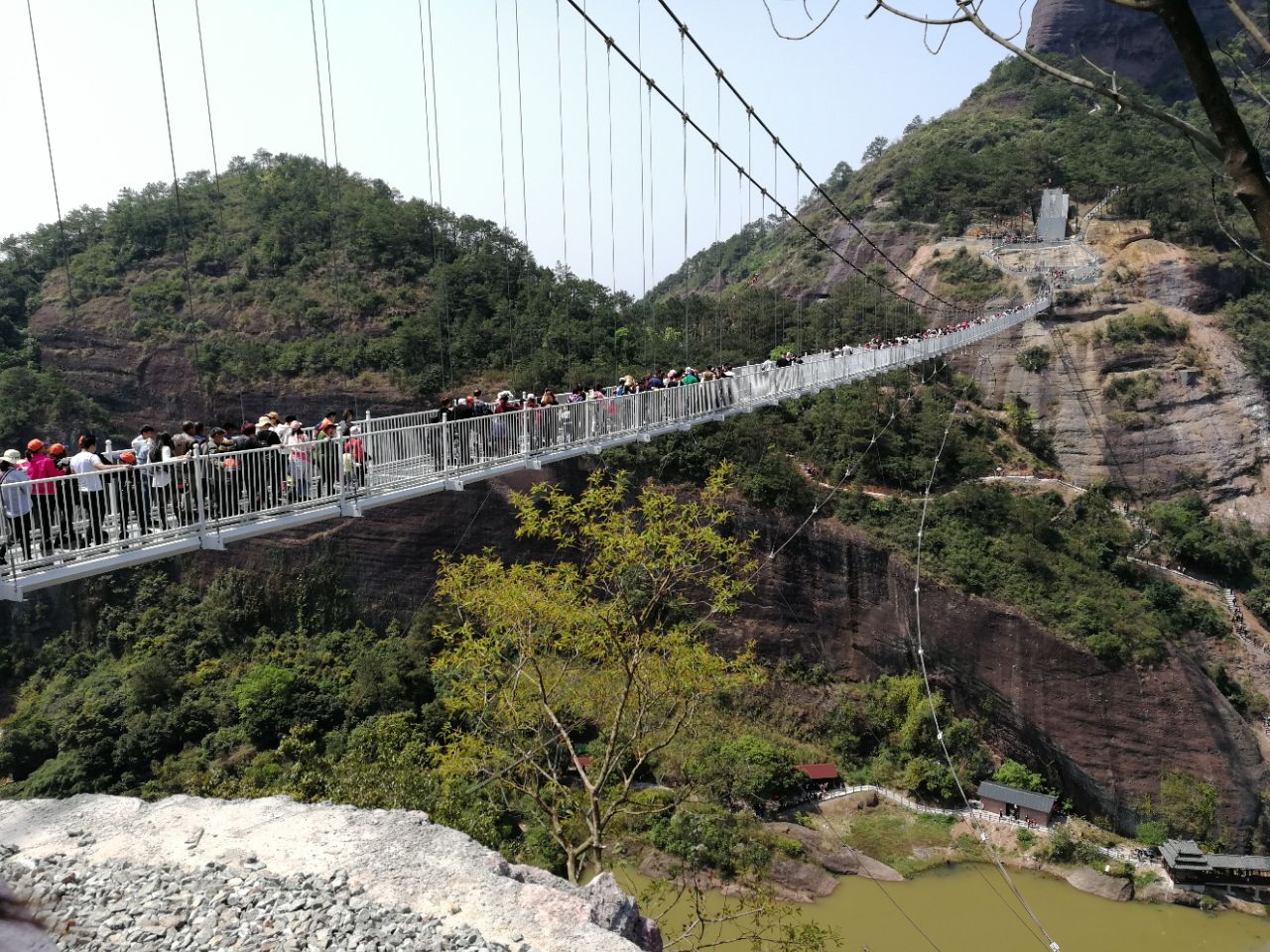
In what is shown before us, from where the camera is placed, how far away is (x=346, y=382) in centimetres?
3147

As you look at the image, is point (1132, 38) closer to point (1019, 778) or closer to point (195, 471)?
point (1019, 778)

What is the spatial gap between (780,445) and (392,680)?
13321 millimetres

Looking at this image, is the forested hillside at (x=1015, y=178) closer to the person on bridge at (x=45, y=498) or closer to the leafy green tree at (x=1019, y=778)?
the leafy green tree at (x=1019, y=778)

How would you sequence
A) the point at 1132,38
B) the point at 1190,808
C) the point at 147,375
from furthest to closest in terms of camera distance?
the point at 1132,38, the point at 147,375, the point at 1190,808

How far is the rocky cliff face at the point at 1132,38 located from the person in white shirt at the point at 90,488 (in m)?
69.2

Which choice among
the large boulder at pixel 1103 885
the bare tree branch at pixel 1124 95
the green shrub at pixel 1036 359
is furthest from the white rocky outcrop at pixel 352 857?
the green shrub at pixel 1036 359

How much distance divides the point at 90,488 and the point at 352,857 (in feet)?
12.5

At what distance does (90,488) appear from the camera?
7266 millimetres

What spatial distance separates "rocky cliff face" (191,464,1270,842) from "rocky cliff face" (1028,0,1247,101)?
171 ft

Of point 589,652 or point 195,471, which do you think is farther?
point 589,652

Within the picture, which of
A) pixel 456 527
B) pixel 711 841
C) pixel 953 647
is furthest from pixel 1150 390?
pixel 711 841

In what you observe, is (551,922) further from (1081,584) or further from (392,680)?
(1081,584)

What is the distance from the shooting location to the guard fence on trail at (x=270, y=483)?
23.0 ft

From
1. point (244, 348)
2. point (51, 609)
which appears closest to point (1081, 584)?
point (244, 348)
